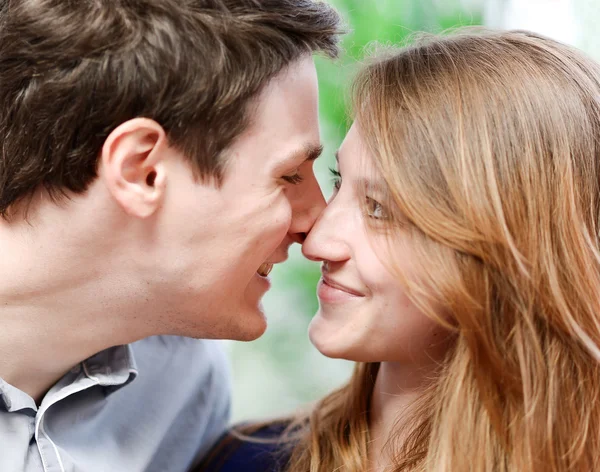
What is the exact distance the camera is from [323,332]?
1.46 m

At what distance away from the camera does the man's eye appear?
1498 mm

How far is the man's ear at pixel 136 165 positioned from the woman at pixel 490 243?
14.1 inches

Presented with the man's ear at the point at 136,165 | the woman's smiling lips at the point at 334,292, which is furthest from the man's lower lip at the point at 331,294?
the man's ear at the point at 136,165

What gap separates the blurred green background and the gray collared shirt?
0.38 meters

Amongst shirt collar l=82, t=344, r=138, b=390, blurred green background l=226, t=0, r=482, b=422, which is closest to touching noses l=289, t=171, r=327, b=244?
shirt collar l=82, t=344, r=138, b=390

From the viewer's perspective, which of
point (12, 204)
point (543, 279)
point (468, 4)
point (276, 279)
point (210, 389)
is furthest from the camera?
point (276, 279)

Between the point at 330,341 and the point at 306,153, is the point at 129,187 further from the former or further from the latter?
→ the point at 330,341

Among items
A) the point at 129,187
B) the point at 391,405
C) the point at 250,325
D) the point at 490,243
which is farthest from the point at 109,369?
the point at 490,243

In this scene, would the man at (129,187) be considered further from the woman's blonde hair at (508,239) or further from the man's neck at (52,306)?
the woman's blonde hair at (508,239)

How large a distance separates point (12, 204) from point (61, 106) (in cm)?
23

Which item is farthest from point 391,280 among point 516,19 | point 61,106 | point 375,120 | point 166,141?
point 516,19

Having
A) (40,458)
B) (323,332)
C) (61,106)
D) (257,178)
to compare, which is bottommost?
(40,458)

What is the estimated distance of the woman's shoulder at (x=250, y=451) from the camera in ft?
5.45

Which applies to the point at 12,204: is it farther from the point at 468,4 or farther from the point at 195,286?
the point at 468,4
